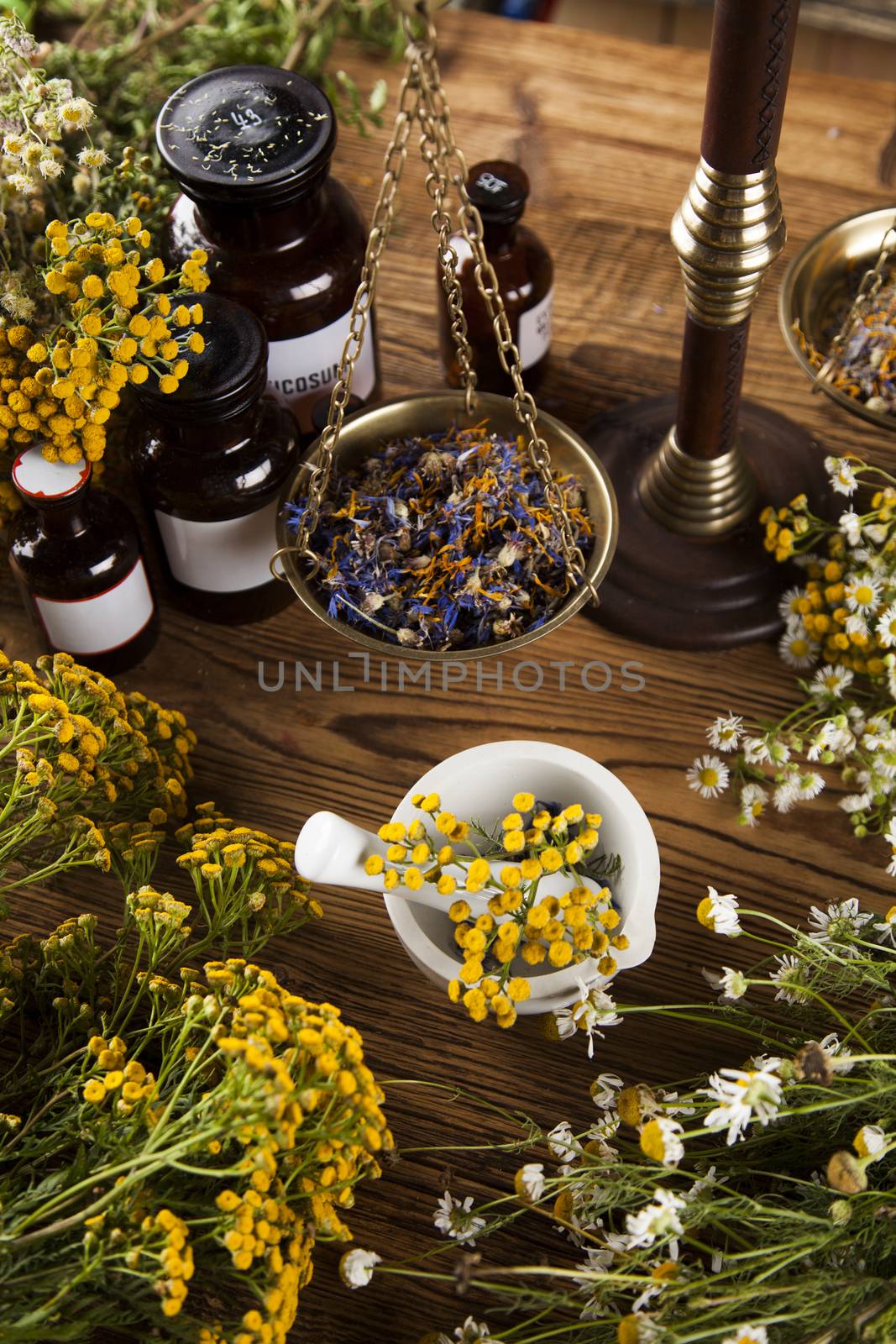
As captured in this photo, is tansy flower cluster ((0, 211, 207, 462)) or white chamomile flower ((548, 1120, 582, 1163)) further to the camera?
tansy flower cluster ((0, 211, 207, 462))

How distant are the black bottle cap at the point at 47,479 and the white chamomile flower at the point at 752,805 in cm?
59

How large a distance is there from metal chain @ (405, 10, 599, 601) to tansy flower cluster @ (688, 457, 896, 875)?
8.1 inches

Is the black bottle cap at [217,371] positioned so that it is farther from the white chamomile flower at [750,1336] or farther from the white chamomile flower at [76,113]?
the white chamomile flower at [750,1336]

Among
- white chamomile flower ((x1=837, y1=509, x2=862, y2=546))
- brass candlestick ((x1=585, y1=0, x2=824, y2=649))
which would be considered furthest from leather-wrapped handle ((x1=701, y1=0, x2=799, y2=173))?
white chamomile flower ((x1=837, y1=509, x2=862, y2=546))

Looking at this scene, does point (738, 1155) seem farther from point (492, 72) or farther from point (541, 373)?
point (492, 72)

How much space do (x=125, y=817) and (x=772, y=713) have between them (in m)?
0.56

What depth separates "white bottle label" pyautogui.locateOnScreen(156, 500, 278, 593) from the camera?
108 cm

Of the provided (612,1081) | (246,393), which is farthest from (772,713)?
(246,393)

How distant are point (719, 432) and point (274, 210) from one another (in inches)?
17.1

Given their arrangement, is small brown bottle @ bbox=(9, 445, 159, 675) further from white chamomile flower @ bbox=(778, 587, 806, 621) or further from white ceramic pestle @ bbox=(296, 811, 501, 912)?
white chamomile flower @ bbox=(778, 587, 806, 621)

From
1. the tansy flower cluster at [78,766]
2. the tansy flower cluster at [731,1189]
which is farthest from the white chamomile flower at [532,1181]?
the tansy flower cluster at [78,766]

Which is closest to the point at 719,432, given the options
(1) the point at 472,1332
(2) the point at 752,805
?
(2) the point at 752,805

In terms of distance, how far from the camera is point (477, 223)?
90cm

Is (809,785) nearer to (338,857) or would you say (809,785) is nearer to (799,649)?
(799,649)
